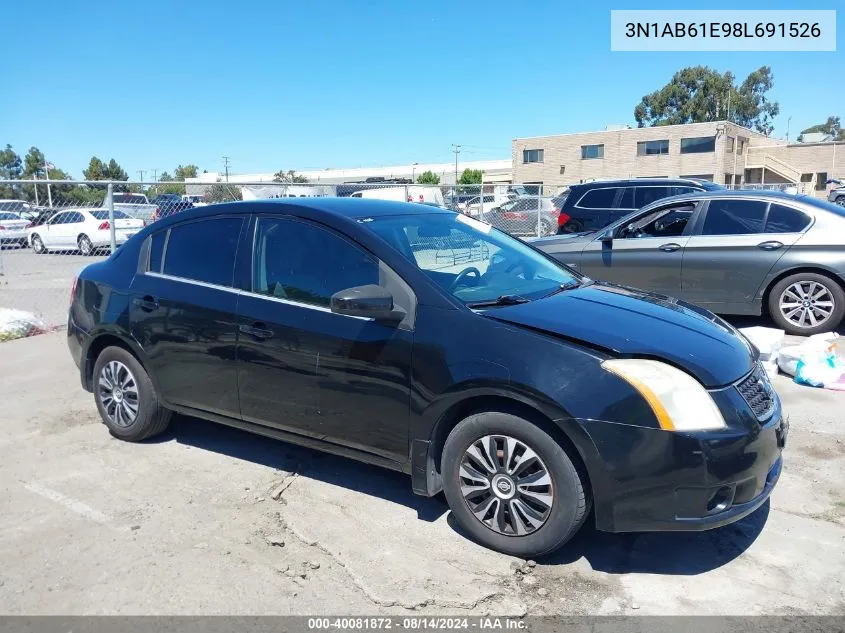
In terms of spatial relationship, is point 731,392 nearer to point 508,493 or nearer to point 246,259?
point 508,493

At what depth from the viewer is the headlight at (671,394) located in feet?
9.58

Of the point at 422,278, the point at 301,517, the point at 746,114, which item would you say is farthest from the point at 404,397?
the point at 746,114

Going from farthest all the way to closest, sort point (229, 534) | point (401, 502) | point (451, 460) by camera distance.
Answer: point (401, 502) < point (229, 534) < point (451, 460)

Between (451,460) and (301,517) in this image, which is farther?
(301,517)

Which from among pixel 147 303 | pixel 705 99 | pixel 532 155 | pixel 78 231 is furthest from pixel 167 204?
pixel 705 99

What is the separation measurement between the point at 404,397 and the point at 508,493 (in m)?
Answer: 0.70

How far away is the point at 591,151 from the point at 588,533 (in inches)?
2205

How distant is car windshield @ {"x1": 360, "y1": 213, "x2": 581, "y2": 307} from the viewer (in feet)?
12.2

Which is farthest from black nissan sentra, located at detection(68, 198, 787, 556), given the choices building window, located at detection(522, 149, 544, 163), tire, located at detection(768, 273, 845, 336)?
building window, located at detection(522, 149, 544, 163)

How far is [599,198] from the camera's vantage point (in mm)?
12539

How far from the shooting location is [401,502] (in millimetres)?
3926

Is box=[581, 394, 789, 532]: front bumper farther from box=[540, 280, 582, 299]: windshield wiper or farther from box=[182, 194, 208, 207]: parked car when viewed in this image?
box=[182, 194, 208, 207]: parked car

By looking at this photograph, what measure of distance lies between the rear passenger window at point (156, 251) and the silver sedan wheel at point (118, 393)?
724mm

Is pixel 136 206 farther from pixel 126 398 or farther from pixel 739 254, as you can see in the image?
pixel 739 254
